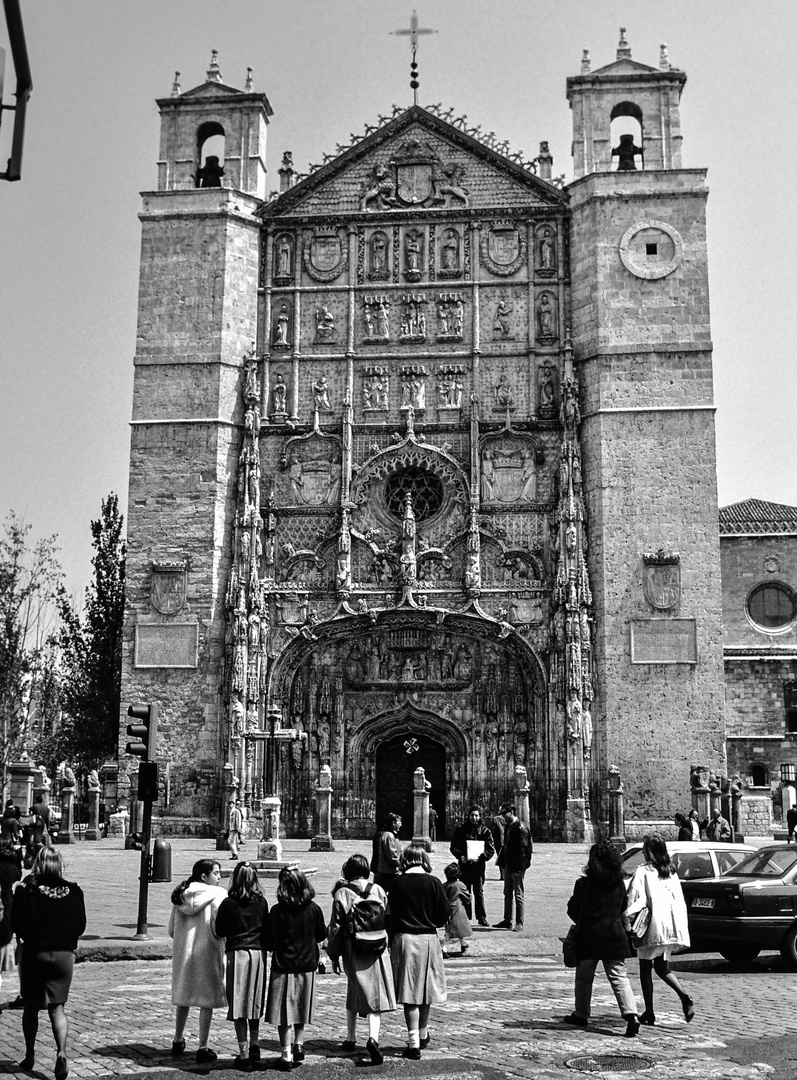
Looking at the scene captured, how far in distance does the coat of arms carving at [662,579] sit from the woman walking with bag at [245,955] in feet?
76.2

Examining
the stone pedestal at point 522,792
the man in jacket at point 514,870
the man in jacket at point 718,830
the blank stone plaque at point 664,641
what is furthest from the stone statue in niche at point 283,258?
the man in jacket at point 514,870

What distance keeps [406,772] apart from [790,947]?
64.2 ft

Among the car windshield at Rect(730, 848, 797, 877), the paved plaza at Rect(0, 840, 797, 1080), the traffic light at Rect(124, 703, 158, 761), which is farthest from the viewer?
the traffic light at Rect(124, 703, 158, 761)

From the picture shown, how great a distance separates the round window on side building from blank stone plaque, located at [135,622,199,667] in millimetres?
17931

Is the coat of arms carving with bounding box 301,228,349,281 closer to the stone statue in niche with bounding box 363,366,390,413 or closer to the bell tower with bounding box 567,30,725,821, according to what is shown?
the stone statue in niche with bounding box 363,366,390,413

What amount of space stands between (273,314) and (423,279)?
4076 millimetres

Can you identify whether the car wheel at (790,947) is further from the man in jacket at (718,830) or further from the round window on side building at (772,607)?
the round window on side building at (772,607)

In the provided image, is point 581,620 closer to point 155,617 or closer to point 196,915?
point 155,617

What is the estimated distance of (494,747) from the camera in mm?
31250

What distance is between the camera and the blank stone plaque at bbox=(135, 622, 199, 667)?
1238 inches

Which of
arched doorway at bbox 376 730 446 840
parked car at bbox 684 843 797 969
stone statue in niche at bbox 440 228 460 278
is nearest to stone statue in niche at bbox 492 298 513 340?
stone statue in niche at bbox 440 228 460 278

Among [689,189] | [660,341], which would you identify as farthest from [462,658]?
[689,189]

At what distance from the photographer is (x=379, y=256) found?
1344 inches

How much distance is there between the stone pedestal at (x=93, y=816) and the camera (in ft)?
102
